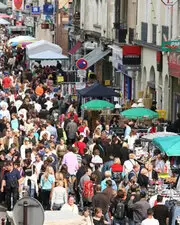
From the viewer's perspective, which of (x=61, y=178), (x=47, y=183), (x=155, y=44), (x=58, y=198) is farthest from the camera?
(x=155, y=44)

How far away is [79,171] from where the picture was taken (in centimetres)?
2595

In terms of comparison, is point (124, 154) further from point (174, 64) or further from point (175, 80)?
point (175, 80)

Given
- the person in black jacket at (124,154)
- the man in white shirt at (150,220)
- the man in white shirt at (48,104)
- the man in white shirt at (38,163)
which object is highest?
the man in white shirt at (150,220)

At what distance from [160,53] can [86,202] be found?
718 inches

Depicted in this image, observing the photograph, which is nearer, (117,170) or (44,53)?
(117,170)

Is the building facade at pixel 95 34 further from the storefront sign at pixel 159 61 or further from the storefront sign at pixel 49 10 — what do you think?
the storefront sign at pixel 159 61

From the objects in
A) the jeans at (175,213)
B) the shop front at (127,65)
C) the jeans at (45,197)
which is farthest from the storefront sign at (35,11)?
the jeans at (175,213)

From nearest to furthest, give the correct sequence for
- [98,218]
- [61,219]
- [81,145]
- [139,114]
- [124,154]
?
1. [61,219]
2. [98,218]
3. [124,154]
4. [81,145]
5. [139,114]

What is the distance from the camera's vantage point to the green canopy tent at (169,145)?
26.4 metres

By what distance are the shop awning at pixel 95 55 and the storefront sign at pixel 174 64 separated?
17770 millimetres

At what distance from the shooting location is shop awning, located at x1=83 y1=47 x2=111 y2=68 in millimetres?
57478

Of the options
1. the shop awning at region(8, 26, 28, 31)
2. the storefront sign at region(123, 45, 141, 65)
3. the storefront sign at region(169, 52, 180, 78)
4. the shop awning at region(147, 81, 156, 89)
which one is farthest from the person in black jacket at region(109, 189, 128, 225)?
the shop awning at region(8, 26, 28, 31)

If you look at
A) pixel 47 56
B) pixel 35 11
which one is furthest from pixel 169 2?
pixel 35 11

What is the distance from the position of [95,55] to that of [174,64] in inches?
803
